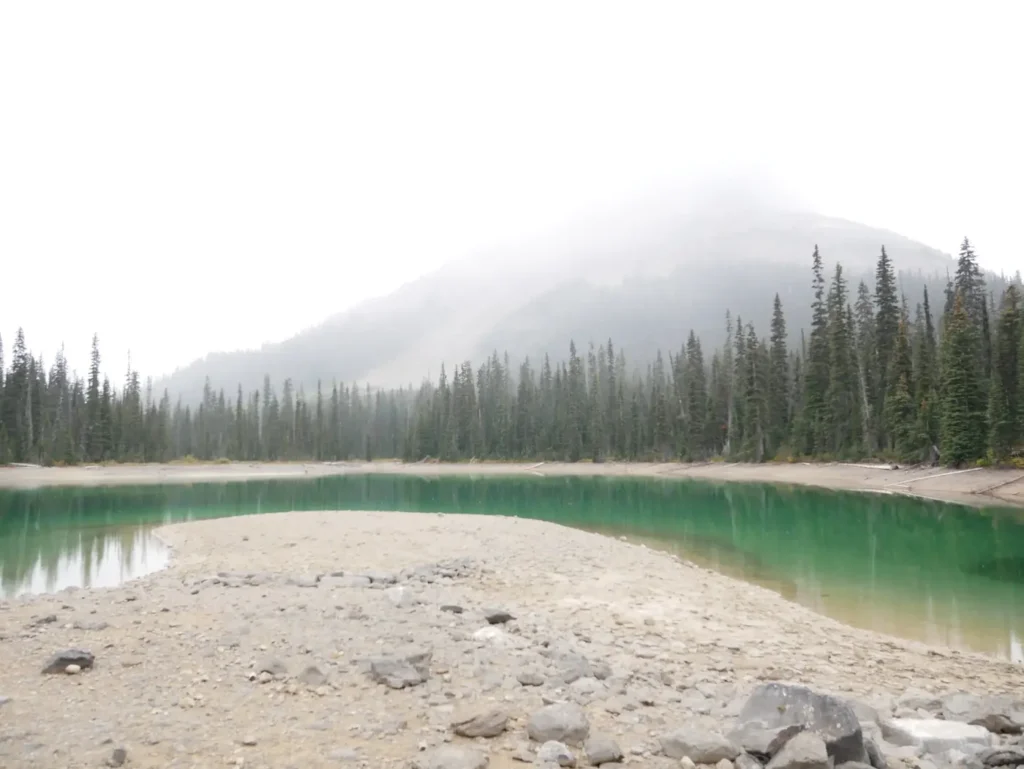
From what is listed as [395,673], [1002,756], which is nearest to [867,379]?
[1002,756]

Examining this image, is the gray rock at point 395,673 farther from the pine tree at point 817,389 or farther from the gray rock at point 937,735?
the pine tree at point 817,389

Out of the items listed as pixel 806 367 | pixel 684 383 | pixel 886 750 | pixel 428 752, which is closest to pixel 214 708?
pixel 428 752

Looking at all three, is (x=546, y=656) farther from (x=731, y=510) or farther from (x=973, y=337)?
(x=973, y=337)

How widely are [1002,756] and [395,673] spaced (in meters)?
5.86

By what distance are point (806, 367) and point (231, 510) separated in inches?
2425

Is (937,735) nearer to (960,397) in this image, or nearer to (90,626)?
(90,626)

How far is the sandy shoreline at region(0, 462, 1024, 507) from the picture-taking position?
128 ft

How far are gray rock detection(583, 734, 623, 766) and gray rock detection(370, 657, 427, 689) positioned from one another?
94.4 inches

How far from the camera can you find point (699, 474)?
70.4m

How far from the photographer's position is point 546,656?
822cm

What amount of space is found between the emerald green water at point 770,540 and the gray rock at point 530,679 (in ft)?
27.4

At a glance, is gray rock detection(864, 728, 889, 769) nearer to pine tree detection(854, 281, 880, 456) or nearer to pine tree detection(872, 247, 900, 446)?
pine tree detection(854, 281, 880, 456)

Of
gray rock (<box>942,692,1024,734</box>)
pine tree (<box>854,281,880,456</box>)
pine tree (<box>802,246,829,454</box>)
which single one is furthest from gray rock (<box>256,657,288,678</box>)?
pine tree (<box>802,246,829,454</box>)

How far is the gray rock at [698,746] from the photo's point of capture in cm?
533
